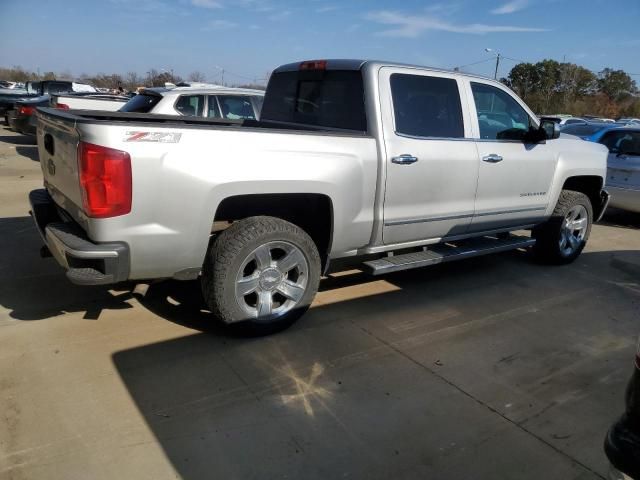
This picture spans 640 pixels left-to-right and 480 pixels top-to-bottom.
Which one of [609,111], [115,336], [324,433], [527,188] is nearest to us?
[324,433]

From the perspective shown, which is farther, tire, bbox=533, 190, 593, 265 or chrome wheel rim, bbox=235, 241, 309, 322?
tire, bbox=533, 190, 593, 265

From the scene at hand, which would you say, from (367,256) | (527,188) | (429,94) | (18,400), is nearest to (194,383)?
(18,400)

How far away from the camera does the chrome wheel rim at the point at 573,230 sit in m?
5.96

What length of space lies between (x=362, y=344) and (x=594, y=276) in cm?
336

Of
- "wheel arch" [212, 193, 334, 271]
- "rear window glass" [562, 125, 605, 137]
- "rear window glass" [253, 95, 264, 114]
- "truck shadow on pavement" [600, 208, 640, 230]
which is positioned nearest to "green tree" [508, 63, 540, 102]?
"rear window glass" [562, 125, 605, 137]

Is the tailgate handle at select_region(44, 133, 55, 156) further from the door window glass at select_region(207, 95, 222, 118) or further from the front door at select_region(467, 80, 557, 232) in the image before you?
the door window glass at select_region(207, 95, 222, 118)

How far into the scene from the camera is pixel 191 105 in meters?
8.26

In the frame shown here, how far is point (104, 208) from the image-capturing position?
9.86 ft

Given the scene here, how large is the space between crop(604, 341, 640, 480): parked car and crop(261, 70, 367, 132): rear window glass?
2768 mm

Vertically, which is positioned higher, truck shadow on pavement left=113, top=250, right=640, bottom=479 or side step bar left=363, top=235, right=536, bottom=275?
side step bar left=363, top=235, right=536, bottom=275

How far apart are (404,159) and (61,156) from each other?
96.3 inches

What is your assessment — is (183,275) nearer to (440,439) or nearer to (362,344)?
(362,344)

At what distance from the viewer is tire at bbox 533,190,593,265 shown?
581 centimetres

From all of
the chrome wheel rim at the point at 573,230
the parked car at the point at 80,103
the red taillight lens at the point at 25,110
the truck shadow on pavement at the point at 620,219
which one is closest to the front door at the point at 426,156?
the chrome wheel rim at the point at 573,230
